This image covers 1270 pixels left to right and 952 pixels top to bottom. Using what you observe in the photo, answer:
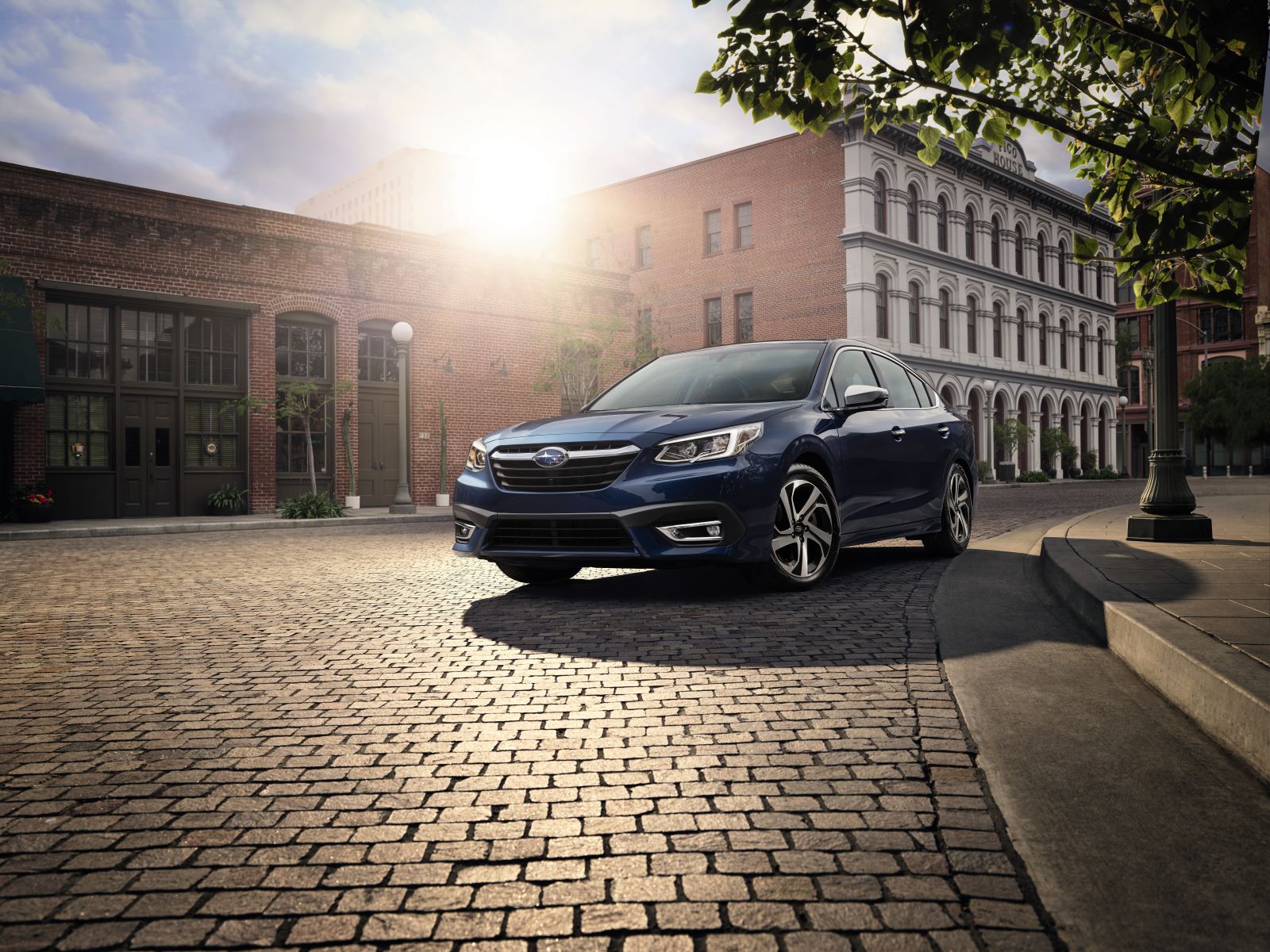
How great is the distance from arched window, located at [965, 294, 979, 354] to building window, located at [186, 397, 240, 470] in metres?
29.6

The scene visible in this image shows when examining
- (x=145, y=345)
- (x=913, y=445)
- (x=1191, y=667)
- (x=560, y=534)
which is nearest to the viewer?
(x=1191, y=667)

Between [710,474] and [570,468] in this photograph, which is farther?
[570,468]

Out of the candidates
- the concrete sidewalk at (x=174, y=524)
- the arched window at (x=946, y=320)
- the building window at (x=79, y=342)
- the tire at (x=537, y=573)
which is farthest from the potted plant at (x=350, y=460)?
the arched window at (x=946, y=320)

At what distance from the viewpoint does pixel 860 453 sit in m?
7.52

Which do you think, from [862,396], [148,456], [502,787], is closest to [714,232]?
[148,456]

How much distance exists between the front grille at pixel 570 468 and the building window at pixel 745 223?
34047 mm

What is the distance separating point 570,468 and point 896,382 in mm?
3574

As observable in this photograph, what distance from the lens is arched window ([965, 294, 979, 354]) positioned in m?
42.3

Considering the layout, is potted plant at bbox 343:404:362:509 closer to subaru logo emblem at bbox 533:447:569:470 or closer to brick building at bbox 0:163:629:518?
brick building at bbox 0:163:629:518

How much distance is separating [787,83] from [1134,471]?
233 feet

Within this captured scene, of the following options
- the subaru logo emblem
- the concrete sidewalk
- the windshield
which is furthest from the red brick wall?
the subaru logo emblem

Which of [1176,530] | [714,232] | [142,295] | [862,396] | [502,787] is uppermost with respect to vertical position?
[714,232]

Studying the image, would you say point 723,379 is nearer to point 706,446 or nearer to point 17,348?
point 706,446

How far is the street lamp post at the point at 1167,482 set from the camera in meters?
9.10
